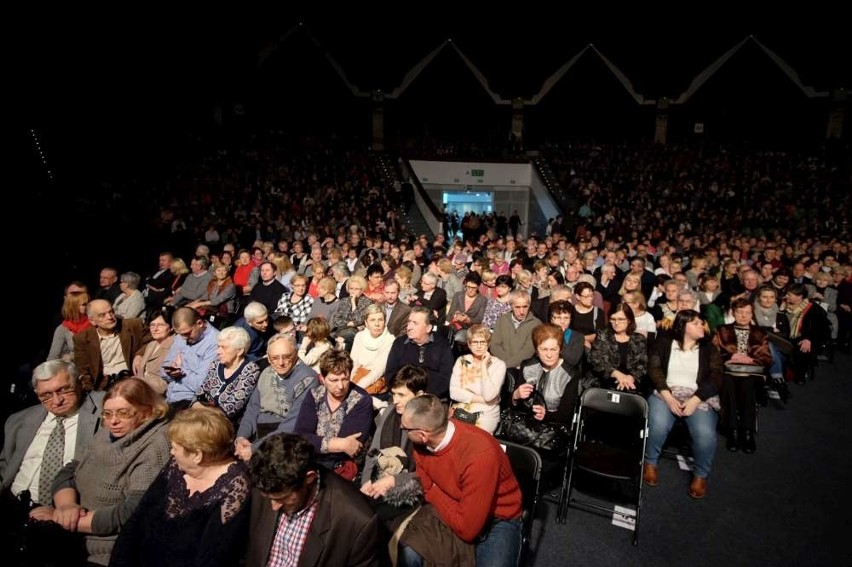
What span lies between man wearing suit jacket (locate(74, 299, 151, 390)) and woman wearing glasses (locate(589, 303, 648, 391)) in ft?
13.5

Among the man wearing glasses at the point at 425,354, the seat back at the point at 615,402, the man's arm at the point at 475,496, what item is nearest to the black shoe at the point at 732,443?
the seat back at the point at 615,402

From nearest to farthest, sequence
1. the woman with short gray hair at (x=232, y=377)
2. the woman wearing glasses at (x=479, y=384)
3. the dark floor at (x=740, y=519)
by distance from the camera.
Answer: the dark floor at (x=740, y=519) → the woman with short gray hair at (x=232, y=377) → the woman wearing glasses at (x=479, y=384)

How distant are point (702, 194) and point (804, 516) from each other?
16302 mm

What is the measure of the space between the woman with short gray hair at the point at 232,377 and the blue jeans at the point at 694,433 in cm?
300

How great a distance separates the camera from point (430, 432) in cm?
205

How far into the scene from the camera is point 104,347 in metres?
4.06

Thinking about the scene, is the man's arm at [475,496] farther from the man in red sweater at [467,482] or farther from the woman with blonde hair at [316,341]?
the woman with blonde hair at [316,341]

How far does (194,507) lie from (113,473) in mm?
642

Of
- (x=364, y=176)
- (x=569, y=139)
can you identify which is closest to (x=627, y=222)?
(x=364, y=176)

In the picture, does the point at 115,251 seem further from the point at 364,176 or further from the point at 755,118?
the point at 755,118

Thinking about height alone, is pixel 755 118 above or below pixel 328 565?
above

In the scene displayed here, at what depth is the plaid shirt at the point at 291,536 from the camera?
5.99 ft

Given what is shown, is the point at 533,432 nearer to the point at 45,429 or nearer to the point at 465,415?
the point at 465,415

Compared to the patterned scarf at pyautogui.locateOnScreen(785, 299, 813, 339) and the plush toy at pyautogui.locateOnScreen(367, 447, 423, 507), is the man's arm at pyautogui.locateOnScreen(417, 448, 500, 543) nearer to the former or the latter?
the plush toy at pyautogui.locateOnScreen(367, 447, 423, 507)
